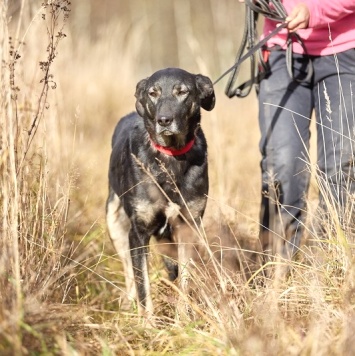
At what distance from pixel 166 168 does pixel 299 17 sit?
1.12m

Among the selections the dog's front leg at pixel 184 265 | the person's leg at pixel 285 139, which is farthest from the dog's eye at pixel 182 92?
the dog's front leg at pixel 184 265

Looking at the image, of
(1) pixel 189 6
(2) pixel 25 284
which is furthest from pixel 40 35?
(1) pixel 189 6

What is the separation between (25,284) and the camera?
289 centimetres

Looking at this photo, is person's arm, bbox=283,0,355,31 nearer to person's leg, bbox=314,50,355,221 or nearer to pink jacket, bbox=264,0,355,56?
pink jacket, bbox=264,0,355,56

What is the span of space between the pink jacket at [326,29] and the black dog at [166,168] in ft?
2.03

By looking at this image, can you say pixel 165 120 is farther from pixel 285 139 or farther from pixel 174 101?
pixel 285 139

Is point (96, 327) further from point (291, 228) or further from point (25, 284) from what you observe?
point (291, 228)

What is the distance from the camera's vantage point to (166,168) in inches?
154

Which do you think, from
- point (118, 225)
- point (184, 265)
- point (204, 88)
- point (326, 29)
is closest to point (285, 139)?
point (204, 88)

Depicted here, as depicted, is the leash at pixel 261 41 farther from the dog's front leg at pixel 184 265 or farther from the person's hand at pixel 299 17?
the dog's front leg at pixel 184 265

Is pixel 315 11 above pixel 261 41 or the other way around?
above

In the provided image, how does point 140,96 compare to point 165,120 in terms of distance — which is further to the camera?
point 140,96

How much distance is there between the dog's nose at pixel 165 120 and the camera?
3619 millimetres

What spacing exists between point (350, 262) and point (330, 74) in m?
1.34
